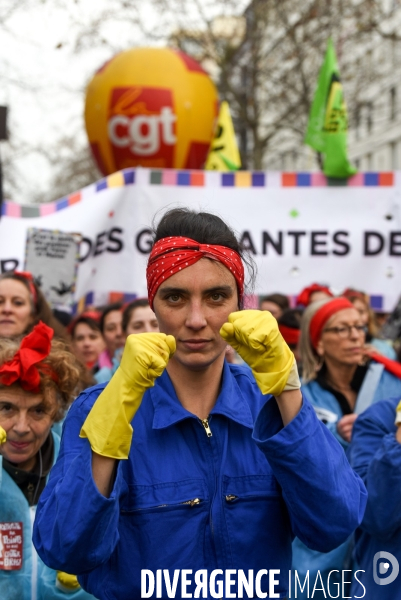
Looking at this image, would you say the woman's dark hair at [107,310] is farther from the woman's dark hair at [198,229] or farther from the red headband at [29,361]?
the woman's dark hair at [198,229]

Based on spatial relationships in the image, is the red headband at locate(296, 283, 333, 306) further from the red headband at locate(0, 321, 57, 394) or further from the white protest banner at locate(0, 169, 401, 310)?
the red headband at locate(0, 321, 57, 394)

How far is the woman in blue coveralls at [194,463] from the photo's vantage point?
6.53 ft

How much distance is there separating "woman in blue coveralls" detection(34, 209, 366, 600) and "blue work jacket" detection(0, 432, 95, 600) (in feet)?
2.77

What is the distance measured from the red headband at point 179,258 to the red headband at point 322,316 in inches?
89.5

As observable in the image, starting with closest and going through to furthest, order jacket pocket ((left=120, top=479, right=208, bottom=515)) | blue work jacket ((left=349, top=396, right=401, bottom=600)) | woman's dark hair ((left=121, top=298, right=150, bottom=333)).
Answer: jacket pocket ((left=120, top=479, right=208, bottom=515)) < blue work jacket ((left=349, top=396, right=401, bottom=600)) < woman's dark hair ((left=121, top=298, right=150, bottom=333))

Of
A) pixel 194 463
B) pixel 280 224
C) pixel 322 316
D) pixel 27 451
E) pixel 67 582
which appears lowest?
pixel 67 582

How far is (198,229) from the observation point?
2.33 metres

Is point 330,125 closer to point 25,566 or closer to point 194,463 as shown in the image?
point 25,566

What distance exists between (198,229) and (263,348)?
473 mm

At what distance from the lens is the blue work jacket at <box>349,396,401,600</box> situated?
112 inches

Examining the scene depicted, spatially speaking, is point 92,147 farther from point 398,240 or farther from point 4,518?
point 4,518

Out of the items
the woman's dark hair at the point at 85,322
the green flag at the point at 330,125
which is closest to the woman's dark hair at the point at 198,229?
the woman's dark hair at the point at 85,322

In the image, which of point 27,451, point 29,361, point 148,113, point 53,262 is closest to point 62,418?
point 27,451

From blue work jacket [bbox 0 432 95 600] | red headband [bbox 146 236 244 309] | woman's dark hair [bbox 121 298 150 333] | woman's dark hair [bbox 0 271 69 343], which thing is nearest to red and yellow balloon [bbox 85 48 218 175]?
woman's dark hair [bbox 121 298 150 333]
